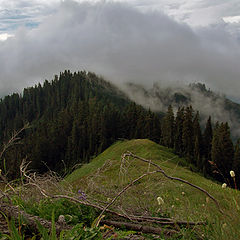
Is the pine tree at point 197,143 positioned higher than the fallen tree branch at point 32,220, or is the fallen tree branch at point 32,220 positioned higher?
the fallen tree branch at point 32,220

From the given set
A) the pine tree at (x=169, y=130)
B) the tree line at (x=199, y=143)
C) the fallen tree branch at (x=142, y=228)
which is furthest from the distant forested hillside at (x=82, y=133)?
the fallen tree branch at (x=142, y=228)

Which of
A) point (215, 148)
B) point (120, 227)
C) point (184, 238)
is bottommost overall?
point (215, 148)

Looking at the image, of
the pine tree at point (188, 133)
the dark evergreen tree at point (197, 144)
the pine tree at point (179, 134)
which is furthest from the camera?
the pine tree at point (179, 134)

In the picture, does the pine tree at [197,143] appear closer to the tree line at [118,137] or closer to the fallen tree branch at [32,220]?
the tree line at [118,137]

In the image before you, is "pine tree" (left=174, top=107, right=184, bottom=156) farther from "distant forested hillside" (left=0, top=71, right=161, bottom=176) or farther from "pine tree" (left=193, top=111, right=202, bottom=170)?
"distant forested hillside" (left=0, top=71, right=161, bottom=176)

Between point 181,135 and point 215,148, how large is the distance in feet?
33.9

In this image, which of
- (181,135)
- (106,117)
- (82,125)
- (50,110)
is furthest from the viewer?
(50,110)

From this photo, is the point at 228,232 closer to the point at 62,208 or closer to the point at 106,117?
the point at 62,208

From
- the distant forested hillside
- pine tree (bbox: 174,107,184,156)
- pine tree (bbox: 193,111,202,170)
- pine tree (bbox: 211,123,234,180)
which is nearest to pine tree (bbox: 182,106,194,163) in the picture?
pine tree (bbox: 193,111,202,170)

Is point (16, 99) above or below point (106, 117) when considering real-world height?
below

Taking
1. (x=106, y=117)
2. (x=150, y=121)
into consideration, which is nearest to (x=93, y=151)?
(x=106, y=117)

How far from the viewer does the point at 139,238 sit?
11.1ft

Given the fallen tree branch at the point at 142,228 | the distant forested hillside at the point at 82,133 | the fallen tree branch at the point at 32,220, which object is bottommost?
the distant forested hillside at the point at 82,133

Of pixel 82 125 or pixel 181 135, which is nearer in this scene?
pixel 181 135
